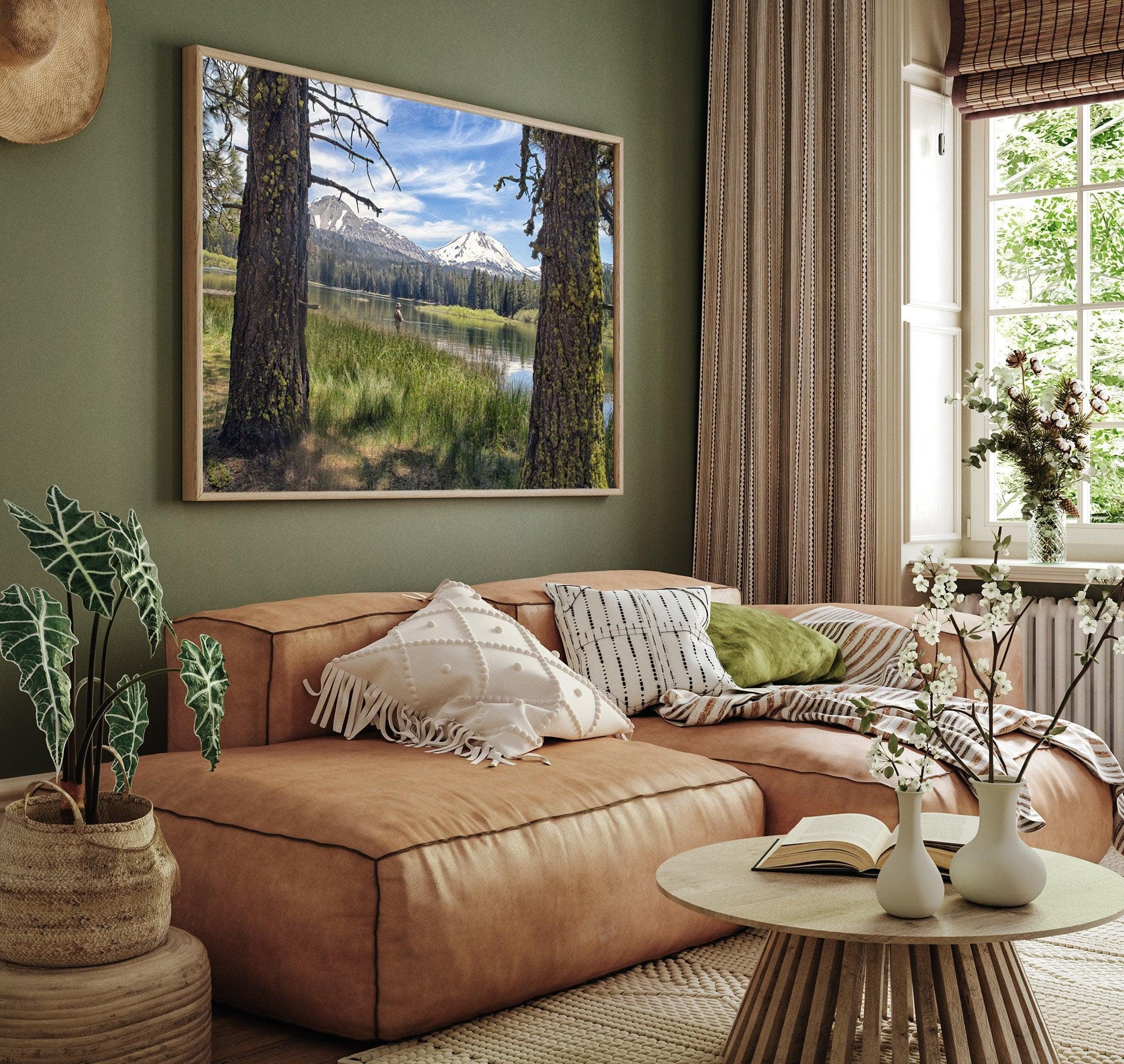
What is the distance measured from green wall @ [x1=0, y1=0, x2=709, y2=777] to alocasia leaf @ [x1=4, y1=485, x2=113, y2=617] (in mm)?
1143

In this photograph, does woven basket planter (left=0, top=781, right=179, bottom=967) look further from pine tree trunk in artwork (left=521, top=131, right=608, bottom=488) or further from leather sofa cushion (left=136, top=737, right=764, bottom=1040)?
pine tree trunk in artwork (left=521, top=131, right=608, bottom=488)

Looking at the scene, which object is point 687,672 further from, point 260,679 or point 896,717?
point 260,679

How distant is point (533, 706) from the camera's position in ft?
9.61

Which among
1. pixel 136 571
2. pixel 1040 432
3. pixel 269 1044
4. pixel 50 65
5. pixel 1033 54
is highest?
pixel 1033 54

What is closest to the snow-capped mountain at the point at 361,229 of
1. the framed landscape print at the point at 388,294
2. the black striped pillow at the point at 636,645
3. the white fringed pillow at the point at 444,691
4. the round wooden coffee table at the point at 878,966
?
the framed landscape print at the point at 388,294

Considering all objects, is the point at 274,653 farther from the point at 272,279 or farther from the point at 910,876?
the point at 910,876

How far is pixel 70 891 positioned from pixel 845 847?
116cm

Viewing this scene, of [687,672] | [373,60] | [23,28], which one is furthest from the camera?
[373,60]

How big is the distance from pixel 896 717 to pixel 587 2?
2.57 metres

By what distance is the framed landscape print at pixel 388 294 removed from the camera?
10.9 ft

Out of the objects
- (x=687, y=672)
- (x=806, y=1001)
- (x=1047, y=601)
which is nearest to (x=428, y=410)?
(x=687, y=672)

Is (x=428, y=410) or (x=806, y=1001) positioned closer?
(x=806, y=1001)

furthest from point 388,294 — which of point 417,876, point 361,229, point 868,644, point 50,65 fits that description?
point 417,876

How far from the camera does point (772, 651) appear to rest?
347 cm
